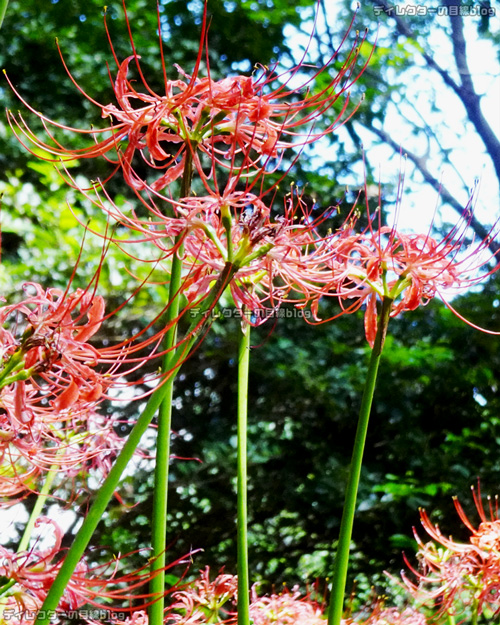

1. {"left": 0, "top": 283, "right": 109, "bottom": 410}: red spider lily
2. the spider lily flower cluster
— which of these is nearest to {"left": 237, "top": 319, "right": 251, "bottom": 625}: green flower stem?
the spider lily flower cluster

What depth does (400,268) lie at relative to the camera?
0.64 meters

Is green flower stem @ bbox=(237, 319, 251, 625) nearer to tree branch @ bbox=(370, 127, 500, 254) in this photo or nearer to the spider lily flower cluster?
the spider lily flower cluster

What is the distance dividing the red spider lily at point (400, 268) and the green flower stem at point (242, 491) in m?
0.11

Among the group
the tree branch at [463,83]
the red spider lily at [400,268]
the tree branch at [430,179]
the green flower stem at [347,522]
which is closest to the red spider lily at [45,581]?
the green flower stem at [347,522]

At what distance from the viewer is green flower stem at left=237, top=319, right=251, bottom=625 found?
0.58 m

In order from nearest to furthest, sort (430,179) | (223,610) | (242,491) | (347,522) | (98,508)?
1. (98,508)
2. (347,522)
3. (242,491)
4. (223,610)
5. (430,179)

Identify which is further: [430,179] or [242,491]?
[430,179]

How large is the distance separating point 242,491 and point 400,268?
251 millimetres

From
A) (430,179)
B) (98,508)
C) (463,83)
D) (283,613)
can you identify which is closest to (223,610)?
(283,613)

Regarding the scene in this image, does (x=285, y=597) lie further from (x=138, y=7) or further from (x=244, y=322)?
(x=138, y=7)

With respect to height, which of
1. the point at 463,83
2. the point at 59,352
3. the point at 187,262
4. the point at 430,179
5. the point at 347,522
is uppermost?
the point at 463,83

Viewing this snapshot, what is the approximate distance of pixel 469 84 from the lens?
3609 millimetres

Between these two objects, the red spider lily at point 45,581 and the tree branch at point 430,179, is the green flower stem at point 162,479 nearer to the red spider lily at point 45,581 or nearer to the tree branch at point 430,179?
the red spider lily at point 45,581

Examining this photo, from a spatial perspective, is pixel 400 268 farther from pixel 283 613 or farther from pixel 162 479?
pixel 283 613
